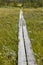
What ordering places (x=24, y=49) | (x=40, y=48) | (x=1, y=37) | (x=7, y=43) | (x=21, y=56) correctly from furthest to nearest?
(x=1, y=37) → (x=7, y=43) → (x=40, y=48) → (x=24, y=49) → (x=21, y=56)

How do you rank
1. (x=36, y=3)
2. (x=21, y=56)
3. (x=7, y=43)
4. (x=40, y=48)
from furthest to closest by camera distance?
(x=36, y=3) < (x=7, y=43) < (x=40, y=48) < (x=21, y=56)

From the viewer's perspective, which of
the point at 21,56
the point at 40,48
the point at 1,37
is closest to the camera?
the point at 21,56

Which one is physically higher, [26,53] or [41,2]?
[26,53]

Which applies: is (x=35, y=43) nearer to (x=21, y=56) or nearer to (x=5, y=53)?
(x=5, y=53)

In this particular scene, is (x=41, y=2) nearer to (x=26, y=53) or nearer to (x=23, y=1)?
(x=23, y=1)

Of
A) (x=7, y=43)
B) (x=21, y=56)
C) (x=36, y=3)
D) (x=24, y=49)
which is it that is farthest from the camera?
(x=36, y=3)

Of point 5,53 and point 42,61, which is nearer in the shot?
point 42,61

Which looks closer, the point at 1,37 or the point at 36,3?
the point at 1,37

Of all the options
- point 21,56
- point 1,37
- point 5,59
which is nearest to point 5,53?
point 5,59

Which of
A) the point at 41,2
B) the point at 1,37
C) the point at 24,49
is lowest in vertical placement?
the point at 41,2

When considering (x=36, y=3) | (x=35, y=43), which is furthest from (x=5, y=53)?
(x=36, y=3)
